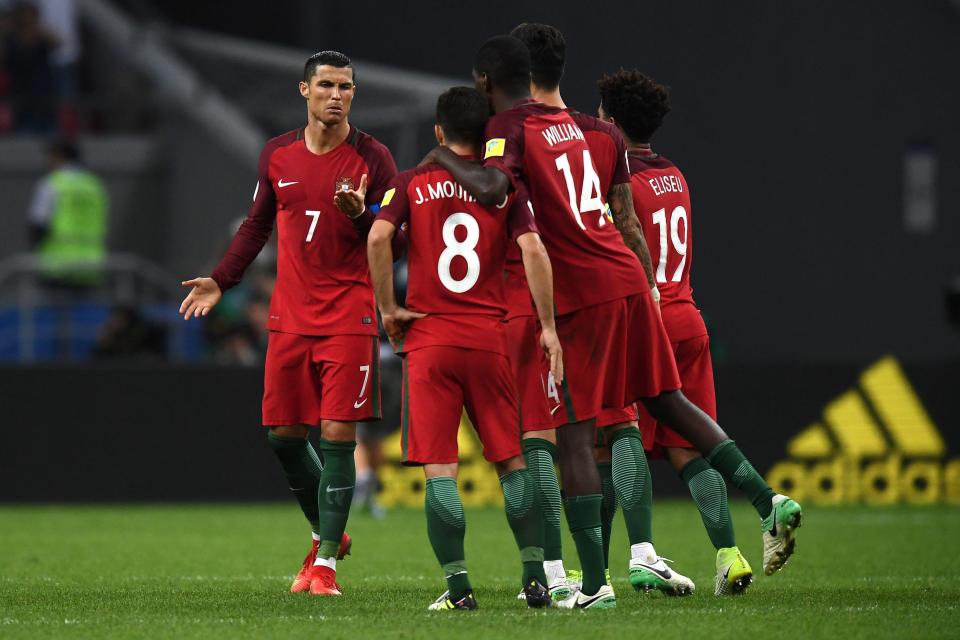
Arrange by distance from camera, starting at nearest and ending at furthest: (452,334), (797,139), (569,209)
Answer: (452,334)
(569,209)
(797,139)

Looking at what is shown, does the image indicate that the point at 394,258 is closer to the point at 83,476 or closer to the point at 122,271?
the point at 83,476

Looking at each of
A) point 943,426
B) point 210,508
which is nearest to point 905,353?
point 943,426

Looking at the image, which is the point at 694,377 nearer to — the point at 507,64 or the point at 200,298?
the point at 507,64

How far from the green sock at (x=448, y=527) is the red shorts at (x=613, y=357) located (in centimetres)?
59

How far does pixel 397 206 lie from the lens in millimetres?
6383

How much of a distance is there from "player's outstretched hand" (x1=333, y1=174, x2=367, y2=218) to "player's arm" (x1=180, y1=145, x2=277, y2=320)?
0.61 meters

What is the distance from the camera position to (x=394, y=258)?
22.0ft

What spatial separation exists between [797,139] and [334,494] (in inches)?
479

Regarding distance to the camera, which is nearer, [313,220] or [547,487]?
[547,487]

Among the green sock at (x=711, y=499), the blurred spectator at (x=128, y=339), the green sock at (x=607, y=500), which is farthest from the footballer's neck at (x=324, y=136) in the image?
the blurred spectator at (x=128, y=339)

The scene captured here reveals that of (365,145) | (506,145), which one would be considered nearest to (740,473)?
(506,145)

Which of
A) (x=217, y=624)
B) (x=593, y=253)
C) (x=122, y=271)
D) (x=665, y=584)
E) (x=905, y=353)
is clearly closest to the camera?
(x=217, y=624)

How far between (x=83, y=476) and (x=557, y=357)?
853 centimetres

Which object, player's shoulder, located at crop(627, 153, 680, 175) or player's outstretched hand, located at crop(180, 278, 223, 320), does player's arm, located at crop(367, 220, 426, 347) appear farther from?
player's shoulder, located at crop(627, 153, 680, 175)
